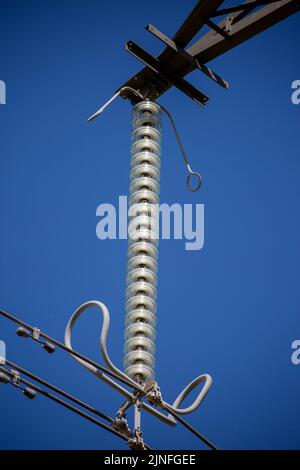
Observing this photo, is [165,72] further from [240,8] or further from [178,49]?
[240,8]

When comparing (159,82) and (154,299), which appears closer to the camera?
(154,299)

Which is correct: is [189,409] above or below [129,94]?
below

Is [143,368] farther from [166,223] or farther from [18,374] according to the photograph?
[166,223]

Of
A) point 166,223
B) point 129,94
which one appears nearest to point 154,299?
point 129,94

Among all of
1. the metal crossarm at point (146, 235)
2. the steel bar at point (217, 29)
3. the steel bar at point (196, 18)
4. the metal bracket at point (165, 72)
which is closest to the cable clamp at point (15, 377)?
the metal crossarm at point (146, 235)

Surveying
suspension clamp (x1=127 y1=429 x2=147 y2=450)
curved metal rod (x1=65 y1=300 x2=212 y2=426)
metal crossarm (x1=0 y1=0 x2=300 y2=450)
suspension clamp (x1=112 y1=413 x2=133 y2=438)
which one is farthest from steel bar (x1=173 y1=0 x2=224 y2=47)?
suspension clamp (x1=127 y1=429 x2=147 y2=450)

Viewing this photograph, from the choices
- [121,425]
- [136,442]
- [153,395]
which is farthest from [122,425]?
[153,395]

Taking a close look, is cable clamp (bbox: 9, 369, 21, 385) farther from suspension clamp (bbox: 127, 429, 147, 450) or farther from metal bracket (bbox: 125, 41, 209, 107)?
metal bracket (bbox: 125, 41, 209, 107)

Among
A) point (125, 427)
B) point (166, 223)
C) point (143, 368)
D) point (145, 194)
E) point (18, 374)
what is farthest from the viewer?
point (166, 223)

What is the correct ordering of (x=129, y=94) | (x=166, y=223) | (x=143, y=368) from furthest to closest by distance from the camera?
(x=166, y=223)
(x=129, y=94)
(x=143, y=368)

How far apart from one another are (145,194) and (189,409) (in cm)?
386

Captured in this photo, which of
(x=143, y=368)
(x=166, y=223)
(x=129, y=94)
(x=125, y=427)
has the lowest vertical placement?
(x=125, y=427)

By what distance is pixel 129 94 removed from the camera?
1984 centimetres

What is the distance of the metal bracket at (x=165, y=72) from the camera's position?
1964 centimetres
